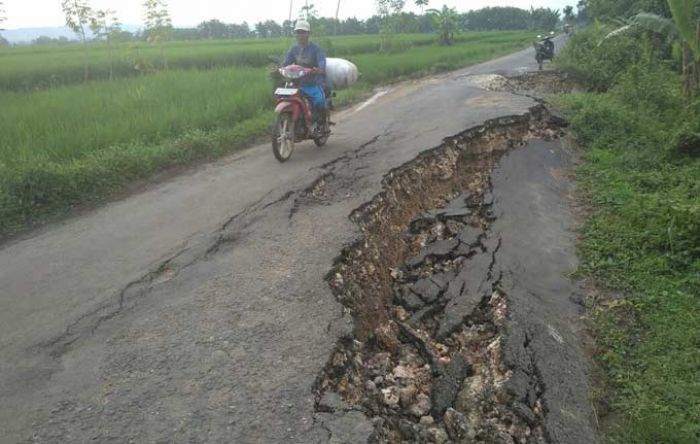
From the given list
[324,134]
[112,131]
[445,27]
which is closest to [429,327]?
[324,134]

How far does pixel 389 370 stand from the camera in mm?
2982

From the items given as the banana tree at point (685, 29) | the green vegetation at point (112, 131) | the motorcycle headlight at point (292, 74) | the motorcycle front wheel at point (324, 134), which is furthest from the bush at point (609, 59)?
the motorcycle headlight at point (292, 74)

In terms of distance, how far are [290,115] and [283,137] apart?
0.26 meters

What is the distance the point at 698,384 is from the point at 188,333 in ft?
8.45

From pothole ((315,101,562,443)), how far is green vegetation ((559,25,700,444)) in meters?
0.52

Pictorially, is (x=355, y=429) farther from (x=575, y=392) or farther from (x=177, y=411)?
(x=575, y=392)

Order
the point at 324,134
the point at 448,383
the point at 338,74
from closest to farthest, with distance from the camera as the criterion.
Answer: the point at 448,383, the point at 324,134, the point at 338,74

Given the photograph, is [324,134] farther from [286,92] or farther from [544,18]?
[544,18]

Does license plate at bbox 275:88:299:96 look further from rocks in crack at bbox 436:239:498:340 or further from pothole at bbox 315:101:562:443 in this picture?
rocks in crack at bbox 436:239:498:340

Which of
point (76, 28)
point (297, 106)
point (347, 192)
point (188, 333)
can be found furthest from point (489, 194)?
point (76, 28)

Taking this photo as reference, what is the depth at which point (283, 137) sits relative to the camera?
20.8ft

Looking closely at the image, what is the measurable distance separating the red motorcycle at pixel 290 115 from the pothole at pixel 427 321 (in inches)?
51.9

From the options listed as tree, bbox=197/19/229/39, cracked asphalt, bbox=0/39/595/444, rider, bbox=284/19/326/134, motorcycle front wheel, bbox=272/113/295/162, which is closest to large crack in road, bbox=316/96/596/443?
cracked asphalt, bbox=0/39/595/444

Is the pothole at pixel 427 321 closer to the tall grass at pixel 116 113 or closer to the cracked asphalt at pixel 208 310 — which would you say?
the cracked asphalt at pixel 208 310
